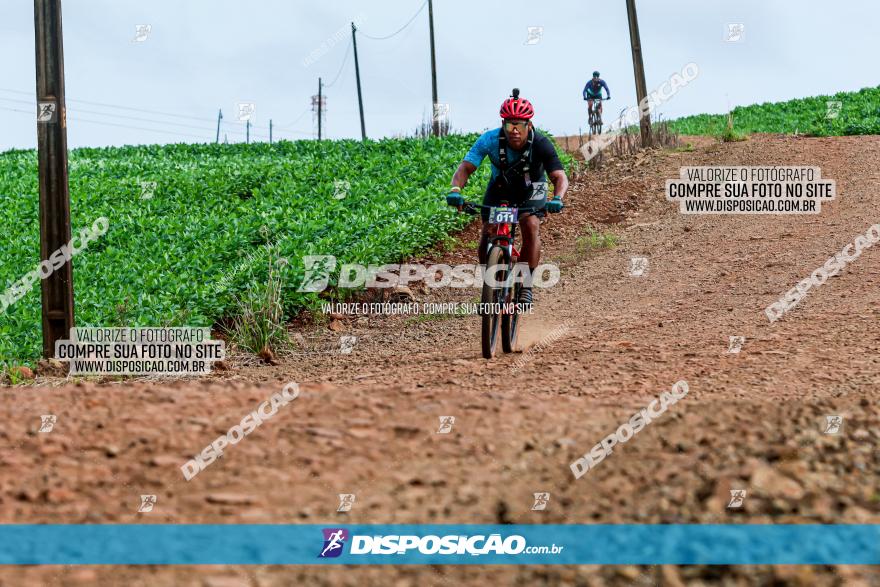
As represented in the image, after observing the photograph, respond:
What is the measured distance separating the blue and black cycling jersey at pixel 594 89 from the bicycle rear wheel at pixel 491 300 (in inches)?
672

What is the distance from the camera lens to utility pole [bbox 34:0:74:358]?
372 inches

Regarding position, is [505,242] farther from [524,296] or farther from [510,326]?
[510,326]

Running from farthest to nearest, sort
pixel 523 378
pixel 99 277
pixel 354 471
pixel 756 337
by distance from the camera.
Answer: pixel 99 277, pixel 756 337, pixel 523 378, pixel 354 471

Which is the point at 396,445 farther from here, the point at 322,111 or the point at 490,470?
the point at 322,111

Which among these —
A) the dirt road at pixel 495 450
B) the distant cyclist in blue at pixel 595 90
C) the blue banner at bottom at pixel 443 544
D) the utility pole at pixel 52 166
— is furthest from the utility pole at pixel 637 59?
the blue banner at bottom at pixel 443 544

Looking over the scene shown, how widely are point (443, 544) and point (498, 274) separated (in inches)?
188

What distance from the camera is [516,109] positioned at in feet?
26.6

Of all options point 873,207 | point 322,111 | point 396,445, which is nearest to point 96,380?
point 396,445

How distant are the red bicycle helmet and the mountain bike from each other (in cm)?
85

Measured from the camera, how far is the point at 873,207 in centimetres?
1589

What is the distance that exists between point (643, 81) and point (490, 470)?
1858 cm

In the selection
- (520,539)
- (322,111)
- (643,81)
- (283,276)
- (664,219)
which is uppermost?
(322,111)

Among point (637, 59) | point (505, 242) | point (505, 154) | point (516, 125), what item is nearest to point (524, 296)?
point (505, 242)

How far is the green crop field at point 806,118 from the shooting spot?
79.9ft
